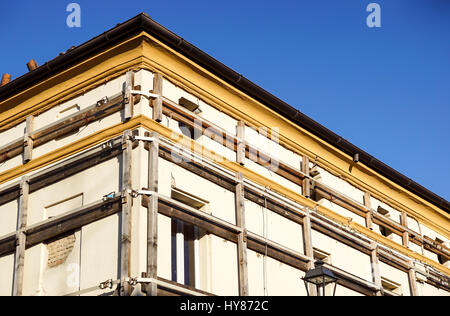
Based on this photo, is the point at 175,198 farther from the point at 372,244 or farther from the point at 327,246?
the point at 372,244

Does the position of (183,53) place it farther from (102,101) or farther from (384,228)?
(384,228)

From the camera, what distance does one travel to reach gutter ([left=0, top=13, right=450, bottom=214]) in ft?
58.4

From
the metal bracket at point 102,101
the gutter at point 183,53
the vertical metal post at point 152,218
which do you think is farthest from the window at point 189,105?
the vertical metal post at point 152,218

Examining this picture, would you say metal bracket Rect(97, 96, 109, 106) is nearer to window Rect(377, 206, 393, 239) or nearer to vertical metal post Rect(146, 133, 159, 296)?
vertical metal post Rect(146, 133, 159, 296)

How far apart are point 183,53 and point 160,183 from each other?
340cm

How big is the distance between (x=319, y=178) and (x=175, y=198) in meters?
5.54

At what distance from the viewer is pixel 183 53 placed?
18422 millimetres

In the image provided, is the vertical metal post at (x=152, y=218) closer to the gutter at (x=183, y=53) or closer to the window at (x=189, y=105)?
the window at (x=189, y=105)

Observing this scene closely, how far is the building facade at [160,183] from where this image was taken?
16.2 m

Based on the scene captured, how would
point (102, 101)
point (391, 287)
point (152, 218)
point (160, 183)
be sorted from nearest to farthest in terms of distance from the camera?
1. point (152, 218)
2. point (160, 183)
3. point (102, 101)
4. point (391, 287)

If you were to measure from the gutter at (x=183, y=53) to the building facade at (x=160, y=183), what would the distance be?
36mm

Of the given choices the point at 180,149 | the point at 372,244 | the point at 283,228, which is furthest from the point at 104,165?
the point at 372,244

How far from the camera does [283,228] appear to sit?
1923 cm

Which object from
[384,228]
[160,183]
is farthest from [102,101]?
[384,228]
